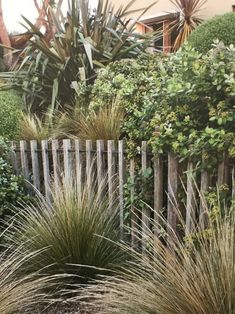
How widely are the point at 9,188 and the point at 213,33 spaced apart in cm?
458

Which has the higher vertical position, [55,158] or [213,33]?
[213,33]

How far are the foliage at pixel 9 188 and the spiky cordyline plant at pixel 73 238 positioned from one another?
822mm

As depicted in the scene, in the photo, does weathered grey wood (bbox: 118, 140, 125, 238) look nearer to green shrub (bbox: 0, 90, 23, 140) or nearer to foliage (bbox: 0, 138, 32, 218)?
foliage (bbox: 0, 138, 32, 218)

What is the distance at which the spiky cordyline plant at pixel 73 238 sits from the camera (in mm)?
3371

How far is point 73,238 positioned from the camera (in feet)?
11.1

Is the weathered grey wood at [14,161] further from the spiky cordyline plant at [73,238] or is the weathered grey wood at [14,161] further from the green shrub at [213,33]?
the green shrub at [213,33]

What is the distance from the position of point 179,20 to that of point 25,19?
20.1ft

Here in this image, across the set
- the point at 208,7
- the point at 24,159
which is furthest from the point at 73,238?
the point at 208,7

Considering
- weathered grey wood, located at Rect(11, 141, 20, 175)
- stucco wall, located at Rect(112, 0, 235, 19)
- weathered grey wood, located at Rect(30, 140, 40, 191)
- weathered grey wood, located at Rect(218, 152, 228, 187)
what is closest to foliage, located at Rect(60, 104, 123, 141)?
weathered grey wood, located at Rect(30, 140, 40, 191)

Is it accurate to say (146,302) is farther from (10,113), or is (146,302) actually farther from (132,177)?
(10,113)

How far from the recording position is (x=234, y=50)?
304 cm

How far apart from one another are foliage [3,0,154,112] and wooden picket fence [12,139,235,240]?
184 cm

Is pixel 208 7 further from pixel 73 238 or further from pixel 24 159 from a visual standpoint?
pixel 73 238

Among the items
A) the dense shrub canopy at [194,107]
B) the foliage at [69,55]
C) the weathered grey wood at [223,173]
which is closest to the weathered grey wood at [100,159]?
the dense shrub canopy at [194,107]
